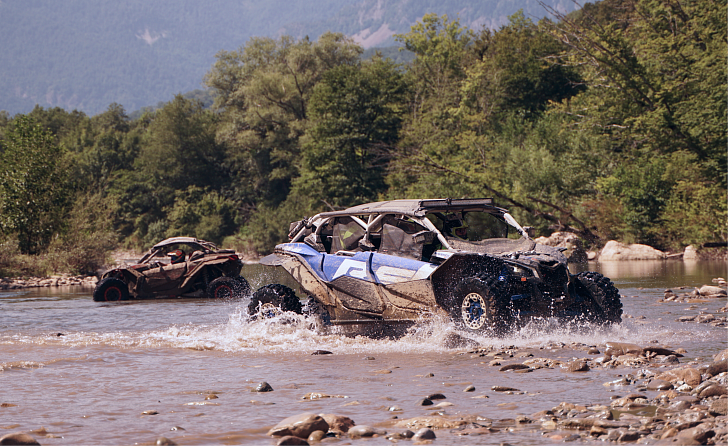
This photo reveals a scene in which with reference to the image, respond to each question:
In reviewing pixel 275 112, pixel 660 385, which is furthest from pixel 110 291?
pixel 275 112

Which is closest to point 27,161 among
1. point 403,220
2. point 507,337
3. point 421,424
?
point 403,220

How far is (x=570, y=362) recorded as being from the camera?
287 inches

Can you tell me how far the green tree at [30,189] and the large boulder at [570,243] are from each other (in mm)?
21798

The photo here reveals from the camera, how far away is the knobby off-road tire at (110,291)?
1902cm

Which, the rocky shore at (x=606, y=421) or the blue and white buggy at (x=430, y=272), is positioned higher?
the blue and white buggy at (x=430, y=272)

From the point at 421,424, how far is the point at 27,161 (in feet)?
104

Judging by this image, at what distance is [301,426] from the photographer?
504 cm

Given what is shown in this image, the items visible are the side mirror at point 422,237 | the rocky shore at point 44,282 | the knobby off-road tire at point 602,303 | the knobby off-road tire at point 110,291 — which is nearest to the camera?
the side mirror at point 422,237

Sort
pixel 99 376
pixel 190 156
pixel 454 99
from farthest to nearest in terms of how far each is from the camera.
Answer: pixel 190 156 < pixel 454 99 < pixel 99 376

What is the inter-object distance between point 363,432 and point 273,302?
638cm

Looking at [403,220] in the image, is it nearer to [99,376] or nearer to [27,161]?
[99,376]

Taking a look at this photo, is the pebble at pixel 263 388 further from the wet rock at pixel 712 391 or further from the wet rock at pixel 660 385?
the wet rock at pixel 712 391

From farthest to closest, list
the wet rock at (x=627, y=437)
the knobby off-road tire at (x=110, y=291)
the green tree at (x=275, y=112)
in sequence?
the green tree at (x=275, y=112), the knobby off-road tire at (x=110, y=291), the wet rock at (x=627, y=437)

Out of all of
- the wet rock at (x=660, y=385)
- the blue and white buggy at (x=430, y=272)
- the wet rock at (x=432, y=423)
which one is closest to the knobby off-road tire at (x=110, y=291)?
the blue and white buggy at (x=430, y=272)
